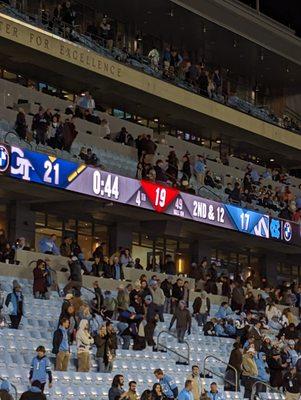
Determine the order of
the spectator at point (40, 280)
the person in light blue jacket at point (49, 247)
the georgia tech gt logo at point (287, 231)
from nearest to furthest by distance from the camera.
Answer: the spectator at point (40, 280) < the person in light blue jacket at point (49, 247) < the georgia tech gt logo at point (287, 231)

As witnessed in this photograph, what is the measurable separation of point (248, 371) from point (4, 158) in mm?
7443

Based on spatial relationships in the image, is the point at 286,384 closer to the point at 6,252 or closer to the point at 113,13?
the point at 6,252

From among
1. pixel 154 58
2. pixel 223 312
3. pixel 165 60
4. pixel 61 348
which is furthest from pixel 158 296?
pixel 165 60

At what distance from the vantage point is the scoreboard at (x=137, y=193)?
89.2ft

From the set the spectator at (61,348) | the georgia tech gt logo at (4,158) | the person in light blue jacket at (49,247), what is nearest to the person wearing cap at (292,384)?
the spectator at (61,348)

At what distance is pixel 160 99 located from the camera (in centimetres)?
3638

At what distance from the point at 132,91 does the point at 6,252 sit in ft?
36.1

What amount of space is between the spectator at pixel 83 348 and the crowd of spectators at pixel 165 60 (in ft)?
40.8

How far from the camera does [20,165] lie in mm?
26953

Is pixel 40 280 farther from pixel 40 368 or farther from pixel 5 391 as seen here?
pixel 5 391

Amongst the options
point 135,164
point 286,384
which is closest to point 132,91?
point 135,164

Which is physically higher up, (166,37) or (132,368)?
(166,37)

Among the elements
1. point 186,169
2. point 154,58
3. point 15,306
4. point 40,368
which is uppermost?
point 154,58

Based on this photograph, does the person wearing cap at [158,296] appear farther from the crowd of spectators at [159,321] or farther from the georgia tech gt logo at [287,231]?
the georgia tech gt logo at [287,231]
